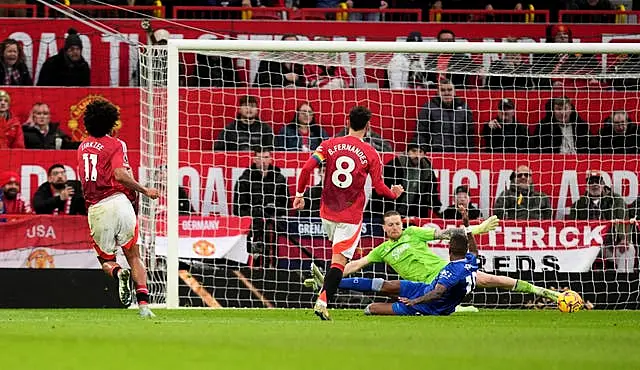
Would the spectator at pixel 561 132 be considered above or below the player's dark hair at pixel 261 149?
above

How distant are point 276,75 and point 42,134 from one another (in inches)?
130

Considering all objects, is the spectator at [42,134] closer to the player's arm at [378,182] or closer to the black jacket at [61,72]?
the black jacket at [61,72]

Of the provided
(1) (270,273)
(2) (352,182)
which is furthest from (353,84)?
(2) (352,182)

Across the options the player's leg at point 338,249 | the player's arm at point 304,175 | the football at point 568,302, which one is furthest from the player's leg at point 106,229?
the football at point 568,302

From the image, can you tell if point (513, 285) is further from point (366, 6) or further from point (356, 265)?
point (366, 6)

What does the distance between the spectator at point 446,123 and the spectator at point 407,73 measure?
537 mm

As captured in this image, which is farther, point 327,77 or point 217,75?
point 217,75

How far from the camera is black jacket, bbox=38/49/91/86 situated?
18.1 m

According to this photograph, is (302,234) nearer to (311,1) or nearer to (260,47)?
(260,47)

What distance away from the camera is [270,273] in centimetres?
1559

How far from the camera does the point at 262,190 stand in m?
16.4


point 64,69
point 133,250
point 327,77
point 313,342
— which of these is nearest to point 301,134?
point 327,77

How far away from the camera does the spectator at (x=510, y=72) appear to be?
17.0m

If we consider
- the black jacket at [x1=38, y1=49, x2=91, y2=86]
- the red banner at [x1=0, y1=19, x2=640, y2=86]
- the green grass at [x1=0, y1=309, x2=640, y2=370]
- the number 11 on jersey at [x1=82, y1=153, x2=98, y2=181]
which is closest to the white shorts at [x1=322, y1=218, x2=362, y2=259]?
the green grass at [x1=0, y1=309, x2=640, y2=370]
